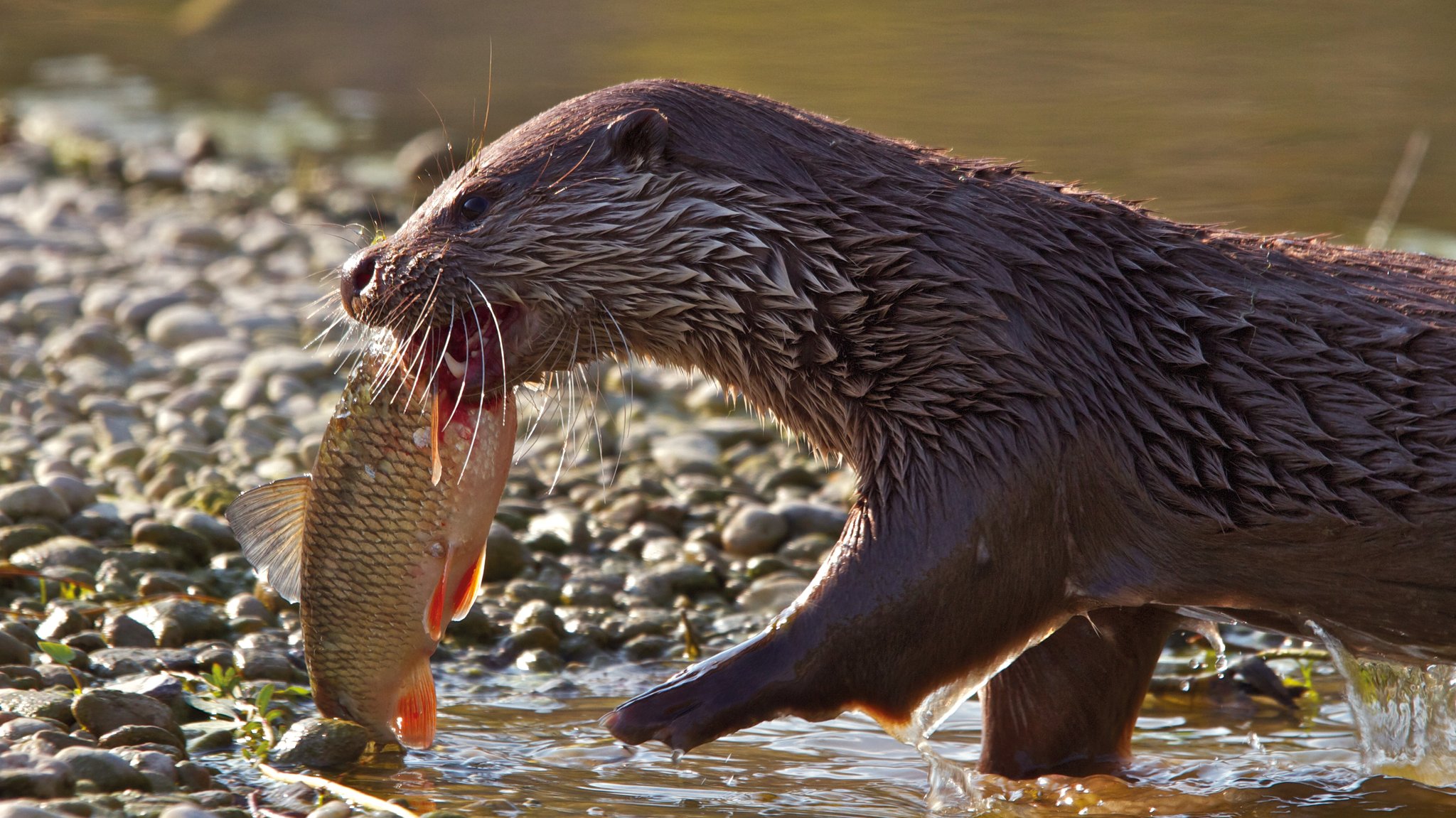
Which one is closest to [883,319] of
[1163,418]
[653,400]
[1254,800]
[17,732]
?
[1163,418]

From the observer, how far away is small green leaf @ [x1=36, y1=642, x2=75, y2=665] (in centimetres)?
318

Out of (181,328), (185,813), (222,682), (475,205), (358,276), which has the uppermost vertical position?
(181,328)

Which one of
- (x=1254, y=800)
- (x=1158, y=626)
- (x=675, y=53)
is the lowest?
(x=1254, y=800)

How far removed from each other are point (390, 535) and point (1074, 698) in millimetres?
1277

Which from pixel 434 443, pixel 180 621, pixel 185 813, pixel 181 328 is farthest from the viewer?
pixel 181 328

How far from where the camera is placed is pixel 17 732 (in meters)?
2.81

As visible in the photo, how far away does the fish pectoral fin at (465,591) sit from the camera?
304cm

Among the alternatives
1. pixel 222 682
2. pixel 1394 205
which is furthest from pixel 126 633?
pixel 1394 205

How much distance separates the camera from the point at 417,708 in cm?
304

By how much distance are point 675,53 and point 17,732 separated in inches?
354

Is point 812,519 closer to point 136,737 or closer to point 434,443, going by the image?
point 434,443

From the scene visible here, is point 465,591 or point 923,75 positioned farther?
point 923,75

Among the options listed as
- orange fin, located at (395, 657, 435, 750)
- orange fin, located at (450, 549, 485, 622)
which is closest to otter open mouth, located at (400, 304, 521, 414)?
orange fin, located at (450, 549, 485, 622)

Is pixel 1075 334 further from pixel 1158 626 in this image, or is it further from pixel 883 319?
pixel 1158 626
